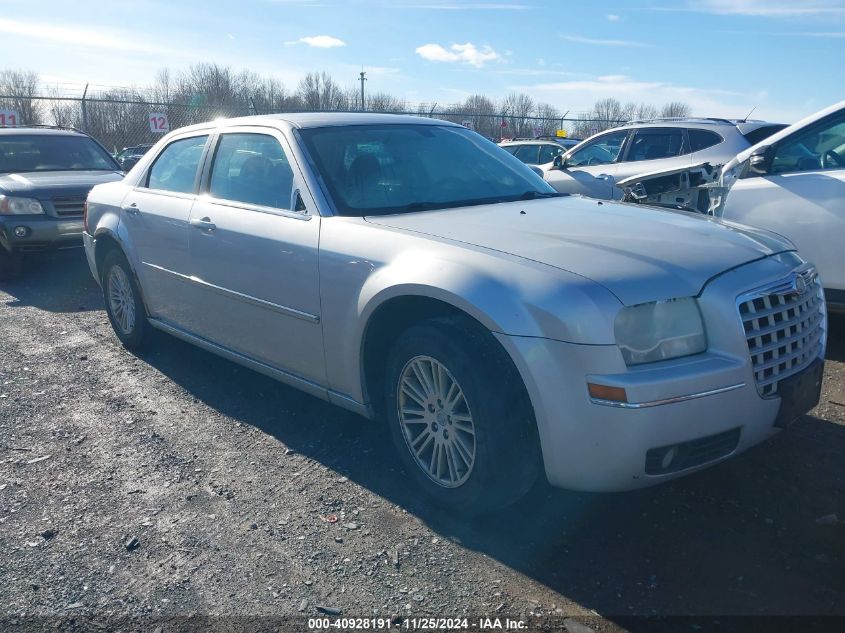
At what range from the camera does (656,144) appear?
9.36 m

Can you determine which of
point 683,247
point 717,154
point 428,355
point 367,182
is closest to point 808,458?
point 683,247

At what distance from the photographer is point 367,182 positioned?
3.93 metres

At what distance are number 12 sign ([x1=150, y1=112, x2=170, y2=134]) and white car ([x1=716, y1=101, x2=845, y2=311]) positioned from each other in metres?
15.1

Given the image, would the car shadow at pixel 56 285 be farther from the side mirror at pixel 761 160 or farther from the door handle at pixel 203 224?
the side mirror at pixel 761 160

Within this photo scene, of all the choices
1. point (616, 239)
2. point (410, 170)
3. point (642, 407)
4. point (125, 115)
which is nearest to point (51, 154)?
point (410, 170)

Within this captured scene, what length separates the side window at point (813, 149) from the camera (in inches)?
203

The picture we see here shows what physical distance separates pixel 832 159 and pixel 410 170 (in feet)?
10.1

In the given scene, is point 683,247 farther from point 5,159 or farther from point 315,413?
point 5,159

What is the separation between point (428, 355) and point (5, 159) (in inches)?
321

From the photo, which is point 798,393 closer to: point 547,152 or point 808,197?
point 808,197

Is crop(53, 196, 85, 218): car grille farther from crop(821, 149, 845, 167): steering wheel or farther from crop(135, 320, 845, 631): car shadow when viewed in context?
crop(821, 149, 845, 167): steering wheel

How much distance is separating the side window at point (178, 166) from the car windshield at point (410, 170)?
3.56ft

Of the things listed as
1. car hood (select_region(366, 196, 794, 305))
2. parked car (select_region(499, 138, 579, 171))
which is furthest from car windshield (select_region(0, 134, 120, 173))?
parked car (select_region(499, 138, 579, 171))

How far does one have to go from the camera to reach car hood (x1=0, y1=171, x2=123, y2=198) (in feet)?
27.3
